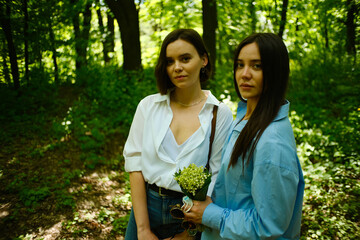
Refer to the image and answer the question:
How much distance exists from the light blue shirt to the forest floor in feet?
8.04

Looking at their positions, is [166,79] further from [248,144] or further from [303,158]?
[303,158]

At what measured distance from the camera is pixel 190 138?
1.76 m

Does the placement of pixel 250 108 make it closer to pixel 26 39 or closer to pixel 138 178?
pixel 138 178

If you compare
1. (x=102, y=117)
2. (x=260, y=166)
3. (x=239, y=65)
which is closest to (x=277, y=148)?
A: (x=260, y=166)

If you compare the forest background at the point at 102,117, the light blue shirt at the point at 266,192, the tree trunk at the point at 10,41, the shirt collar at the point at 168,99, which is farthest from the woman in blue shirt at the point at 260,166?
the tree trunk at the point at 10,41

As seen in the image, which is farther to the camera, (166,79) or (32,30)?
(32,30)

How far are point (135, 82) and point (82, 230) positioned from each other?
4.01 meters

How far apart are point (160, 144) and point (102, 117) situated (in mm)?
4312

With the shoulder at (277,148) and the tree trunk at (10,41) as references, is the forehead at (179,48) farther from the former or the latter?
the tree trunk at (10,41)

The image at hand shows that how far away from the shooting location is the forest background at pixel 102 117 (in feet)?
10.9

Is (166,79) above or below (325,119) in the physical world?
above

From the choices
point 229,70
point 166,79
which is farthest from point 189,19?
point 166,79

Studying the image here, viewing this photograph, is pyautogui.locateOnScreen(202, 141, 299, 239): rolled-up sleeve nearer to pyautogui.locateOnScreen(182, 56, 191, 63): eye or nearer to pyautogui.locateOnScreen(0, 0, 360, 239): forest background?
pyautogui.locateOnScreen(182, 56, 191, 63): eye

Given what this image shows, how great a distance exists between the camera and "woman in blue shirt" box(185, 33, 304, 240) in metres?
1.07
